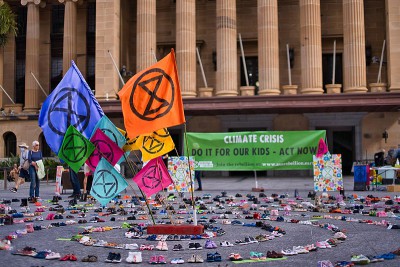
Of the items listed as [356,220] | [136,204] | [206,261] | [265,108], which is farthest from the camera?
[265,108]

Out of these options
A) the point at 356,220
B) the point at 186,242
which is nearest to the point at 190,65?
the point at 356,220

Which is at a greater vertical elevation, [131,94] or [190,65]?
[190,65]

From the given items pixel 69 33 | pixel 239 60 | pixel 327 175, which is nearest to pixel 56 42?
pixel 69 33

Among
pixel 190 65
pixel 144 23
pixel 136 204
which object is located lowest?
pixel 136 204

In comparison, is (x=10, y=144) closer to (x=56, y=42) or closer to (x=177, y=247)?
(x=56, y=42)

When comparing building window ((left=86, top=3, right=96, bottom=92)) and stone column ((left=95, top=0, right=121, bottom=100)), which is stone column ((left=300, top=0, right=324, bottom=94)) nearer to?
stone column ((left=95, top=0, right=121, bottom=100))

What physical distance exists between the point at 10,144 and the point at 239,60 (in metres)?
18.5

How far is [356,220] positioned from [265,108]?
886 inches

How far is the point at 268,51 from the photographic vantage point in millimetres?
35562

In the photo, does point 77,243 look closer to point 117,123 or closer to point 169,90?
point 169,90

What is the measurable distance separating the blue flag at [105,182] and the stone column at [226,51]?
2568 cm

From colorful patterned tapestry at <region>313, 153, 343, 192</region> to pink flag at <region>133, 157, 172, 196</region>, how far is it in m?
8.03

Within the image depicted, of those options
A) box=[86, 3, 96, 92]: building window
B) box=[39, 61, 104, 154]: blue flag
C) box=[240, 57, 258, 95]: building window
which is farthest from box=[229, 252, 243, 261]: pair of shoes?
box=[86, 3, 96, 92]: building window

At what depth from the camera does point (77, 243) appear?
9.71m
